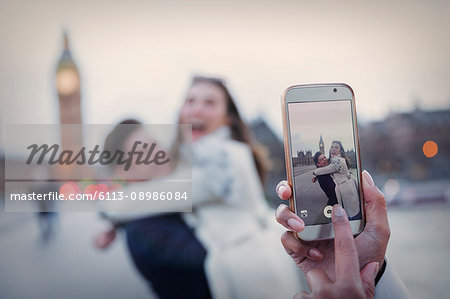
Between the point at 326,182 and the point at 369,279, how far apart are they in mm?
189

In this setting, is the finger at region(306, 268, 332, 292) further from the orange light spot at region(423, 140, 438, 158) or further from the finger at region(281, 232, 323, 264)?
the orange light spot at region(423, 140, 438, 158)

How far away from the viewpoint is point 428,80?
4.50 feet

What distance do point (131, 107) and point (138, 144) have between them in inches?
5.9

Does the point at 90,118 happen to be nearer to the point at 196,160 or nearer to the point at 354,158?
the point at 196,160

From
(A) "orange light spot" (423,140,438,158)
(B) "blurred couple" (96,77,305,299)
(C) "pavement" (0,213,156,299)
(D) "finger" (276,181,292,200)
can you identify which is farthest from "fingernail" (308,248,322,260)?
(A) "orange light spot" (423,140,438,158)

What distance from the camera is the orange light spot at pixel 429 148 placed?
1440 millimetres

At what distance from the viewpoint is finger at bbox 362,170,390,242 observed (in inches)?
26.1

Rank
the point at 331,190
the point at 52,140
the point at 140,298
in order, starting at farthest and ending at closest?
the point at 140,298 → the point at 52,140 → the point at 331,190

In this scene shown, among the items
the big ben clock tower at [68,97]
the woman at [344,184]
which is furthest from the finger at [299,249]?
the big ben clock tower at [68,97]

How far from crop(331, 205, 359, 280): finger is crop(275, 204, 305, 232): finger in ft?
0.28

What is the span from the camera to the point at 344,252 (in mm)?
494

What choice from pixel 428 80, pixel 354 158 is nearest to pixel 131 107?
pixel 354 158

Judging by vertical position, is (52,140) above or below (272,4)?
below

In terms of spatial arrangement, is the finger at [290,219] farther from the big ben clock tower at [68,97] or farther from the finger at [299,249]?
the big ben clock tower at [68,97]
